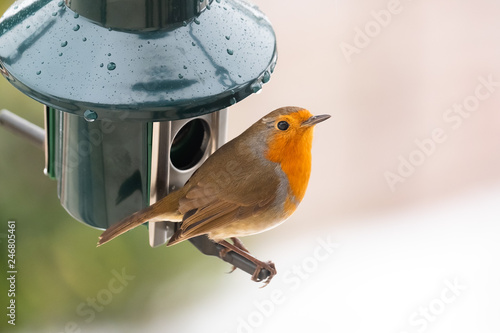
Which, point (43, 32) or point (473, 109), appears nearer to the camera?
point (43, 32)

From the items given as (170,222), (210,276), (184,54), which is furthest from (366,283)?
(184,54)

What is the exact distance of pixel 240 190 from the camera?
9.59 feet

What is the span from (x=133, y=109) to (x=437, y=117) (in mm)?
5254

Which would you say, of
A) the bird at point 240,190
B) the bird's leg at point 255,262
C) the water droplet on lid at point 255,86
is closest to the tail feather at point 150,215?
the bird at point 240,190

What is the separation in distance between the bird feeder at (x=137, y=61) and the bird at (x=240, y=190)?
0.17 metres

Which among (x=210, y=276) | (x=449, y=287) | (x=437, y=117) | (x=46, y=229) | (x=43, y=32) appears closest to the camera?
(x=43, y=32)

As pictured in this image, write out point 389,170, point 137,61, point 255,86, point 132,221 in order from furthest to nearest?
1. point 389,170
2. point 132,221
3. point 255,86
4. point 137,61

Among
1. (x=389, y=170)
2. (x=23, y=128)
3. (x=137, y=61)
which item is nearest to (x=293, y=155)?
(x=137, y=61)

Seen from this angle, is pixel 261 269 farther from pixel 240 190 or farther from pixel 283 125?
pixel 283 125

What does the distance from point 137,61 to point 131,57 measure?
23 millimetres

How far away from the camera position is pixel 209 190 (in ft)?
9.54

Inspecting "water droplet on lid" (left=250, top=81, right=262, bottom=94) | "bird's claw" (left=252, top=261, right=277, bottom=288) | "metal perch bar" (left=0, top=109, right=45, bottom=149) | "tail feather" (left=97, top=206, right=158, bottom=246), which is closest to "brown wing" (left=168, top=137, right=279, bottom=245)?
"tail feather" (left=97, top=206, right=158, bottom=246)

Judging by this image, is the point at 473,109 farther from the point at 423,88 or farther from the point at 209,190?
the point at 209,190

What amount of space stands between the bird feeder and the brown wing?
0.61 feet
